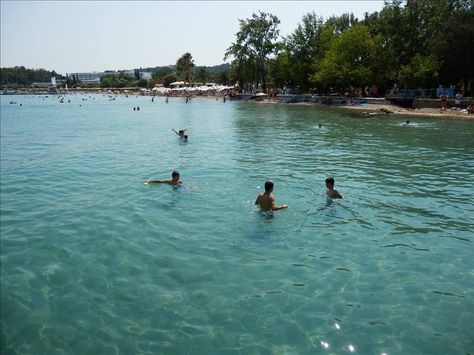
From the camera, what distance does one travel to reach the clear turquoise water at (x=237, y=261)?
6969 millimetres

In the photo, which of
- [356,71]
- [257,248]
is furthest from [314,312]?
[356,71]

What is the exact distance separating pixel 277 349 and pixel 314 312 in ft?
4.34

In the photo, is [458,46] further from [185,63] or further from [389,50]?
[185,63]

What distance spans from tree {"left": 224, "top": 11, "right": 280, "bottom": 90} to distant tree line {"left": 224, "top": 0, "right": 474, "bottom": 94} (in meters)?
7.08

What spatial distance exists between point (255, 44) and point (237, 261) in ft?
293

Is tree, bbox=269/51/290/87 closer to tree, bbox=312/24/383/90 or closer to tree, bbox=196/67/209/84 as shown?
tree, bbox=312/24/383/90

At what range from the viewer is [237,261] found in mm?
9664

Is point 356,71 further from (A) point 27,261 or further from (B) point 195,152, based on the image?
(A) point 27,261

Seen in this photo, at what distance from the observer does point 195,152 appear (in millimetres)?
25844

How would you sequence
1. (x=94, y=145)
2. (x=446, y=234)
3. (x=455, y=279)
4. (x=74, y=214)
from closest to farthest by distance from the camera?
(x=455, y=279)
(x=446, y=234)
(x=74, y=214)
(x=94, y=145)

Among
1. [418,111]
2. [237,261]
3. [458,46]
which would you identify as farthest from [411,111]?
[237,261]

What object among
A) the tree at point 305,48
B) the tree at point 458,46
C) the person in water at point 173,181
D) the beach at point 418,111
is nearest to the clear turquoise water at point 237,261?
the person in water at point 173,181

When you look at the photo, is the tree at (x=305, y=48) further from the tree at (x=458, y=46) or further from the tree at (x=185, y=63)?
the tree at (x=185, y=63)

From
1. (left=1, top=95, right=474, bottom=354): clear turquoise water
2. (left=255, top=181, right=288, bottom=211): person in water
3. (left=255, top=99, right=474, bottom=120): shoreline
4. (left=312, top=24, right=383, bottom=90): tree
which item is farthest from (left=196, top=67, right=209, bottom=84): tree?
(left=255, top=181, right=288, bottom=211): person in water
